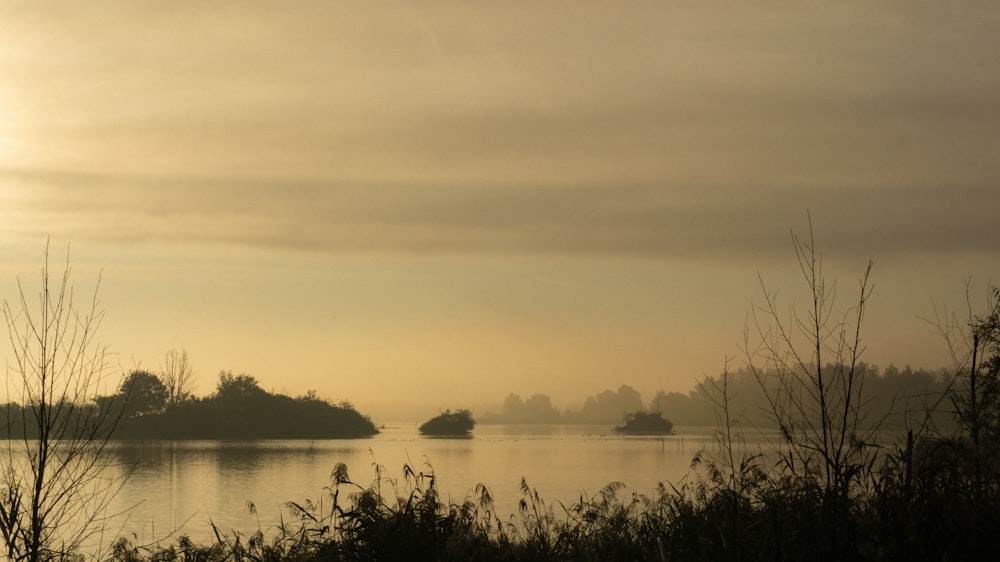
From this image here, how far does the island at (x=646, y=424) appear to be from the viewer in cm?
17200

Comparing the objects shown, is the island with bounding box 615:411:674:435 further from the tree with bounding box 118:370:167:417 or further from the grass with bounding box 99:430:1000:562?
the grass with bounding box 99:430:1000:562

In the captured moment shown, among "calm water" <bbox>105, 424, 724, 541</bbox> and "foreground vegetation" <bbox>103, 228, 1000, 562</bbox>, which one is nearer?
→ "foreground vegetation" <bbox>103, 228, 1000, 562</bbox>

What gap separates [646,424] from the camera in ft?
A: 566

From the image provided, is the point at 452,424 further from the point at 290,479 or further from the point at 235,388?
the point at 290,479

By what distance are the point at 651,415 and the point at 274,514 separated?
479ft

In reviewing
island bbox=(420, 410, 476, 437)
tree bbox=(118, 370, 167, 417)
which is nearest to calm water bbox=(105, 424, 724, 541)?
tree bbox=(118, 370, 167, 417)

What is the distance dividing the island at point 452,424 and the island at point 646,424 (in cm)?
3844

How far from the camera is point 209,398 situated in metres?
141

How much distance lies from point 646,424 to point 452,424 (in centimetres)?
4304

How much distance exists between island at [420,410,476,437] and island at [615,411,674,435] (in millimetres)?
38435

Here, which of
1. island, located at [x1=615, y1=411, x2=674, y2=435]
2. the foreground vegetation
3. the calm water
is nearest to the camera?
the foreground vegetation

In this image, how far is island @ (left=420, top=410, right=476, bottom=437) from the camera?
147 meters

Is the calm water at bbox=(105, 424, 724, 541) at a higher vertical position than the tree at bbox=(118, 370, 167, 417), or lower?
lower

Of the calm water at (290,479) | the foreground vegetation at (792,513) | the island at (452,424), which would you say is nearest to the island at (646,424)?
the island at (452,424)
